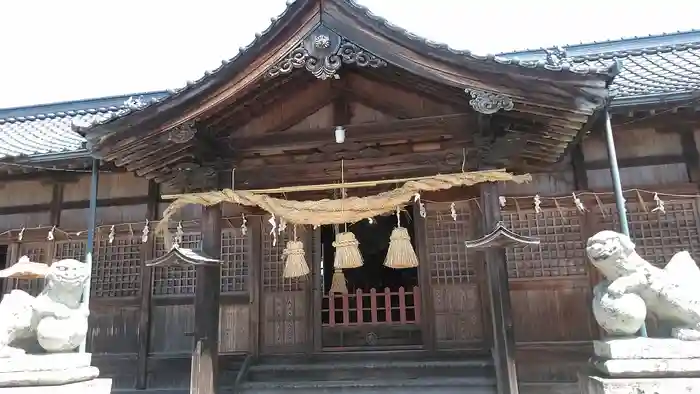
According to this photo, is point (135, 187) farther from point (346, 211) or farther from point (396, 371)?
point (396, 371)

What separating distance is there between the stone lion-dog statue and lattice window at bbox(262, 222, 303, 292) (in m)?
3.21

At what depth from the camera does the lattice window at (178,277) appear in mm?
8930

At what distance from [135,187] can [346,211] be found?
16.1ft

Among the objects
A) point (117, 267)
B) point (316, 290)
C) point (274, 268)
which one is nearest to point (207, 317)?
point (274, 268)

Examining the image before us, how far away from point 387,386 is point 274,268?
2862mm

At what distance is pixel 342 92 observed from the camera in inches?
283

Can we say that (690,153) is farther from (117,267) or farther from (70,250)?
(70,250)

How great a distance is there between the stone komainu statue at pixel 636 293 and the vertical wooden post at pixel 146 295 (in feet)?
23.4

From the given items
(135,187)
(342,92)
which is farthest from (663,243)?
(135,187)

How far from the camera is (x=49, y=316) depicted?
19.3 ft

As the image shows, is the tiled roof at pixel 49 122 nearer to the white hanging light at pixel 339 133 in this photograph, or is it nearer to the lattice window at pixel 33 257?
the lattice window at pixel 33 257

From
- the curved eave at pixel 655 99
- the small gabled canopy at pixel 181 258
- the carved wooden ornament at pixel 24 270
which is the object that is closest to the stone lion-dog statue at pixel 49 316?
the small gabled canopy at pixel 181 258

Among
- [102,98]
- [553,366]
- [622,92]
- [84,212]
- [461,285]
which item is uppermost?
[102,98]

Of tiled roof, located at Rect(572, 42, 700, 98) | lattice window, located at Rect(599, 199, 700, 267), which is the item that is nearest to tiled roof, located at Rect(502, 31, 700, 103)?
tiled roof, located at Rect(572, 42, 700, 98)
